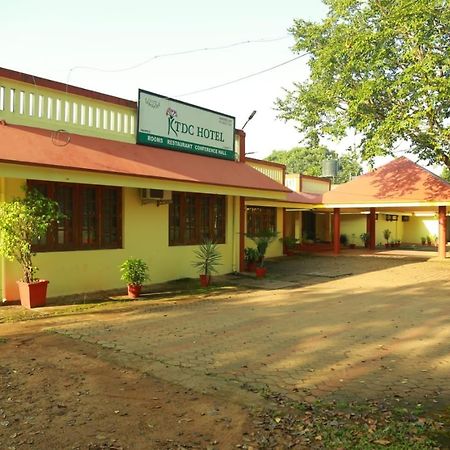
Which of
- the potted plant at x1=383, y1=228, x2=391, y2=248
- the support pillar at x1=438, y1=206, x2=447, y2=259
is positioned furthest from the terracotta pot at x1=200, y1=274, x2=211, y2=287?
the potted plant at x1=383, y1=228, x2=391, y2=248

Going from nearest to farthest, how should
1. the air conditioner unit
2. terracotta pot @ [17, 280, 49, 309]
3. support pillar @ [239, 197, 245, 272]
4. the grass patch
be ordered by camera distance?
the grass patch, terracotta pot @ [17, 280, 49, 309], the air conditioner unit, support pillar @ [239, 197, 245, 272]

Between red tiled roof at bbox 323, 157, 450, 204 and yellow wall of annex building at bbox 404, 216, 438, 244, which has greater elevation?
red tiled roof at bbox 323, 157, 450, 204

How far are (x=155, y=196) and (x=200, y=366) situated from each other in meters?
6.57

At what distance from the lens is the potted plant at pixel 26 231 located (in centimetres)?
814

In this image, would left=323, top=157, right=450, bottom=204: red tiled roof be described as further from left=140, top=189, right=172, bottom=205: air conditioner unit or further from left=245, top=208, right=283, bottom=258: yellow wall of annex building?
left=140, top=189, right=172, bottom=205: air conditioner unit

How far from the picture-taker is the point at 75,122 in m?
10.2

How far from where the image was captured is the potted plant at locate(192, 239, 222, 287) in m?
11.9

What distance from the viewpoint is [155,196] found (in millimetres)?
11312

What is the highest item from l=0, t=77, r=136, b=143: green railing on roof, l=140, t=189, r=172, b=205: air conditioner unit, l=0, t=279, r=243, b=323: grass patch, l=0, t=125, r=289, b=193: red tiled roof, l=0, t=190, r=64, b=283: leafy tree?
l=0, t=77, r=136, b=143: green railing on roof

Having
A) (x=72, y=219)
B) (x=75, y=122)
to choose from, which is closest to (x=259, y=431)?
(x=72, y=219)

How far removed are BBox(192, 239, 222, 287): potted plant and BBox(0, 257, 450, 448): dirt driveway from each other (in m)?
2.19

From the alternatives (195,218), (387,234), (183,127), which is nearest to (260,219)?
(195,218)

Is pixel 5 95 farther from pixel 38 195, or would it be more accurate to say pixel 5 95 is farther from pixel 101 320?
pixel 101 320

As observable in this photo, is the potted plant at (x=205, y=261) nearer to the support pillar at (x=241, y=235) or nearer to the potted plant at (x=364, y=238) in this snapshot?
the support pillar at (x=241, y=235)
